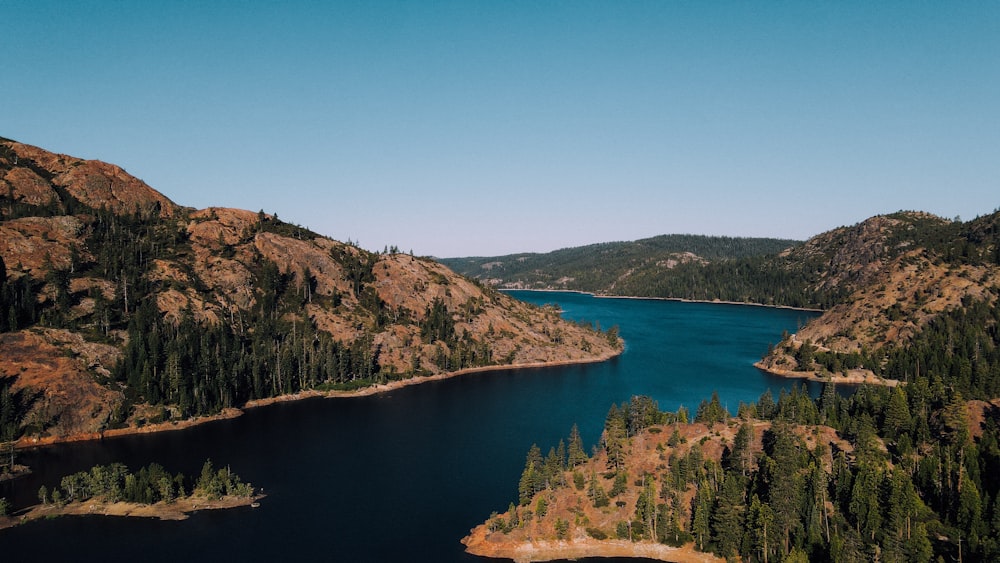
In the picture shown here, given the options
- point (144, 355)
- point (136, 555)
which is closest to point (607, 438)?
point (136, 555)

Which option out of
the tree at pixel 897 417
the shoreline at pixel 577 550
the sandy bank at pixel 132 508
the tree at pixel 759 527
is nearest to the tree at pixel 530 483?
the shoreline at pixel 577 550

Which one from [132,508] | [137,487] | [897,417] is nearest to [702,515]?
[897,417]

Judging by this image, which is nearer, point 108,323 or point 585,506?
point 585,506

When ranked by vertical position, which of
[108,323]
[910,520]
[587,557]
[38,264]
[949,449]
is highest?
[38,264]

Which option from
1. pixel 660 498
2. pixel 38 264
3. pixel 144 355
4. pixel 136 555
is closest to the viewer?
pixel 136 555

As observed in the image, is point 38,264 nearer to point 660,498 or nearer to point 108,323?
point 108,323

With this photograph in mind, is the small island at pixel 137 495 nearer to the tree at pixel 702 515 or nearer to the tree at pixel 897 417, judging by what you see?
the tree at pixel 702 515
